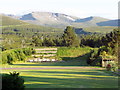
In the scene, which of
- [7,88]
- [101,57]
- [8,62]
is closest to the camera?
[7,88]

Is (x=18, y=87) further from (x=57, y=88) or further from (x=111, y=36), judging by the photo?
(x=111, y=36)

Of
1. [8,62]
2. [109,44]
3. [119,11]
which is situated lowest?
[8,62]

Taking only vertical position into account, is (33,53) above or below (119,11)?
below

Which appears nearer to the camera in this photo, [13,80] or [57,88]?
[13,80]

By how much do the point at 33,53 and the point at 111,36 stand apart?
2233 cm

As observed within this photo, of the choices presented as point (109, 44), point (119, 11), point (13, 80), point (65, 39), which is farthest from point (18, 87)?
point (65, 39)

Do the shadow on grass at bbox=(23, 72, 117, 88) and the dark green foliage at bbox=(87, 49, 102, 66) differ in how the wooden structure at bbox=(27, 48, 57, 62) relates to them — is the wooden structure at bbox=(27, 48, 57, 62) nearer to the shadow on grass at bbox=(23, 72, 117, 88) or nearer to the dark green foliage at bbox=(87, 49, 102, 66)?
the dark green foliage at bbox=(87, 49, 102, 66)

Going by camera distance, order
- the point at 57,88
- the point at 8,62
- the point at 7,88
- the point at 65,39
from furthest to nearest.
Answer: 1. the point at 65,39
2. the point at 8,62
3. the point at 57,88
4. the point at 7,88

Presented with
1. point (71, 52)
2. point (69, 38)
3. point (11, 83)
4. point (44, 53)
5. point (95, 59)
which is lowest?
point (44, 53)

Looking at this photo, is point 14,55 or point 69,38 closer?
point 14,55

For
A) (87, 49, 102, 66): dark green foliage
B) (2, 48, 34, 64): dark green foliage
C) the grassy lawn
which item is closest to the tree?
(2, 48, 34, 64): dark green foliage

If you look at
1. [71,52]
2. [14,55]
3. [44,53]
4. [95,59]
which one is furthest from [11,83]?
[71,52]

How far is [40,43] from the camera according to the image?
8831cm

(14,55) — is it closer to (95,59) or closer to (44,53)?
(44,53)
